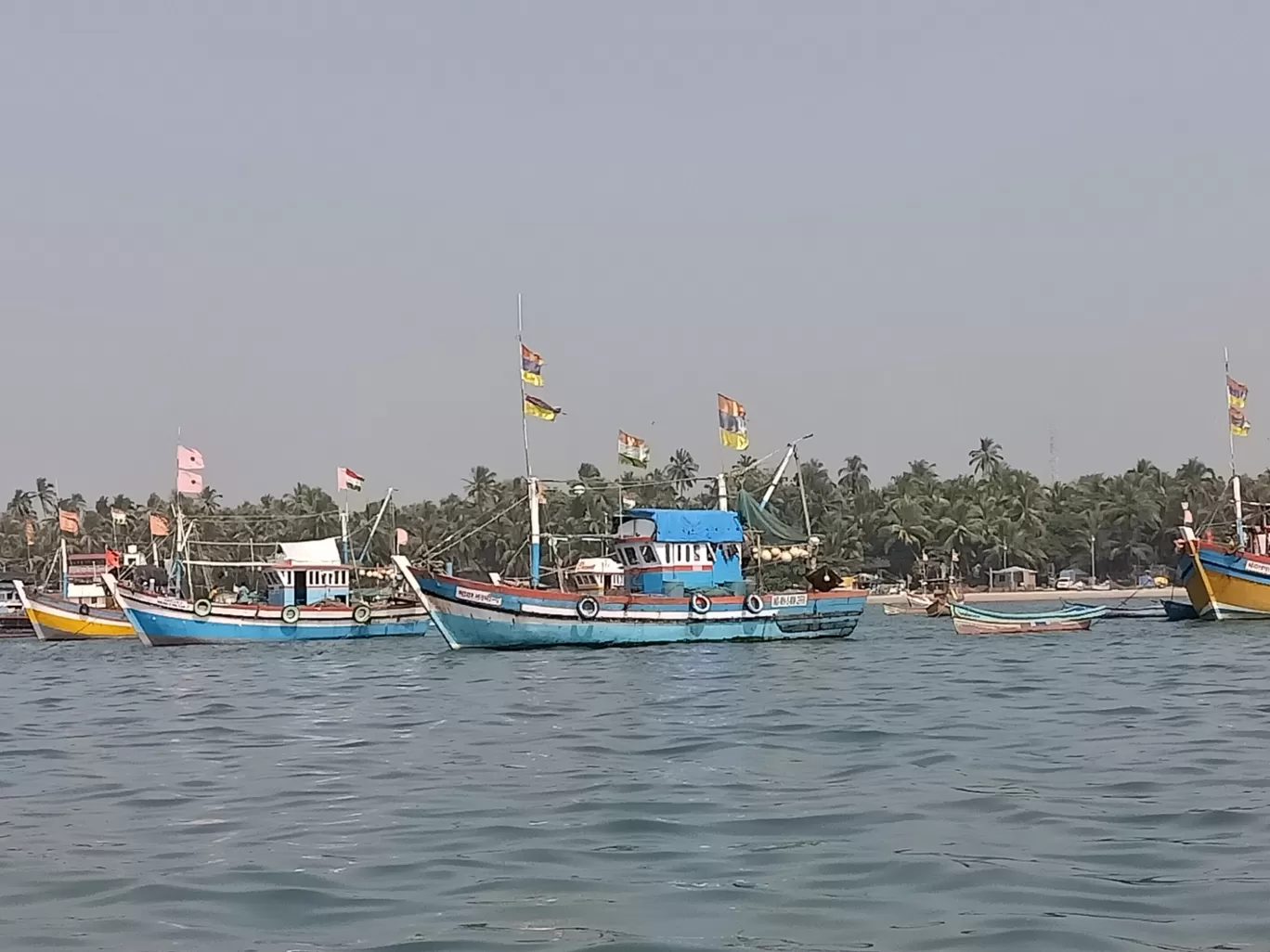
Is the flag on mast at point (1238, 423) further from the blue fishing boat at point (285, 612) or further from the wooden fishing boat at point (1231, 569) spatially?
the blue fishing boat at point (285, 612)

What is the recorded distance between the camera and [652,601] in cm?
4475

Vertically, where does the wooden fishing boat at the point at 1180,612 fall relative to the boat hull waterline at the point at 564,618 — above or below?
below

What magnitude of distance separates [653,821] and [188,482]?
4851 centimetres

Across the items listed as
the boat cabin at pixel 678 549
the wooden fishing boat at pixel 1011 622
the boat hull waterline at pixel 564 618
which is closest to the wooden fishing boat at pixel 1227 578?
the wooden fishing boat at pixel 1011 622

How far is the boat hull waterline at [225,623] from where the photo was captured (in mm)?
56719

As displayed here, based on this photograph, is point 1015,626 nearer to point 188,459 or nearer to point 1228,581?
point 1228,581

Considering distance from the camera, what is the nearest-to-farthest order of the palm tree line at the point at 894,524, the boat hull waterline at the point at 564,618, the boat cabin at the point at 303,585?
the boat hull waterline at the point at 564,618 → the boat cabin at the point at 303,585 → the palm tree line at the point at 894,524

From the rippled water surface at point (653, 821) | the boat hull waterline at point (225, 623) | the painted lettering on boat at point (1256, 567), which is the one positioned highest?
the painted lettering on boat at point (1256, 567)

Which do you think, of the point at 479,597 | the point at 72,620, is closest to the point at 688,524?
the point at 479,597

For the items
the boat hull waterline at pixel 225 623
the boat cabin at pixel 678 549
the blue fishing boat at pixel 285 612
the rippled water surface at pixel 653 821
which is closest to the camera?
the rippled water surface at pixel 653 821

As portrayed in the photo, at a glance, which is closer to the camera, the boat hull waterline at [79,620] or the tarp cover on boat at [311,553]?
the tarp cover on boat at [311,553]

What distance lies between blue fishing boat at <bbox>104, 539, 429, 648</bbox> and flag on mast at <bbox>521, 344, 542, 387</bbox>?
57.9 ft

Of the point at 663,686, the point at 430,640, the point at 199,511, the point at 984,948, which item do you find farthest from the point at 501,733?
the point at 199,511

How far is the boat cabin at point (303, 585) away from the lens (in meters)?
62.1
